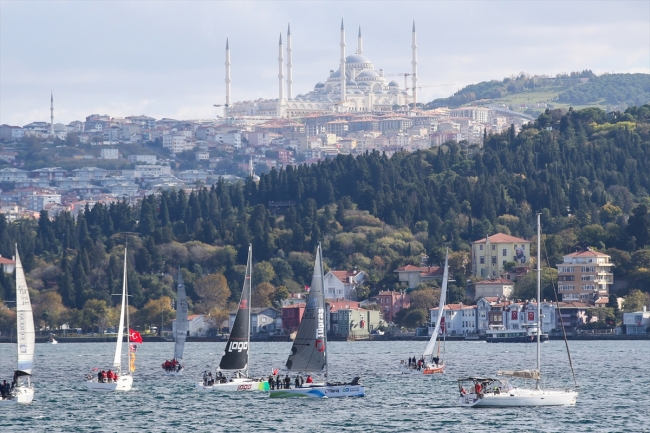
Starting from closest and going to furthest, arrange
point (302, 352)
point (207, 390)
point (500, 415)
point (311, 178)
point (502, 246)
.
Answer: point (500, 415) → point (302, 352) → point (207, 390) → point (502, 246) → point (311, 178)

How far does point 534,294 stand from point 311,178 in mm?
42302

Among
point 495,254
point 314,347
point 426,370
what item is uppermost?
point 495,254

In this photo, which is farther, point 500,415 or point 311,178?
point 311,178

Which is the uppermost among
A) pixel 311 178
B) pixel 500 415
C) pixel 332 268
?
pixel 311 178

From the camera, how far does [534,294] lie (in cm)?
11206

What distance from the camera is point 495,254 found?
12412 centimetres

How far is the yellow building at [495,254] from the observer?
12412 centimetres

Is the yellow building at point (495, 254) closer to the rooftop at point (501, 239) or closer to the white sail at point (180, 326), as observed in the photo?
the rooftop at point (501, 239)

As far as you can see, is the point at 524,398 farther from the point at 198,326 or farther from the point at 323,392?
the point at 198,326

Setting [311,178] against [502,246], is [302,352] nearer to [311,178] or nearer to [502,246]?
[502,246]

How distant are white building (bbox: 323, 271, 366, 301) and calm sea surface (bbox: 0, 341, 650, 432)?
43946mm

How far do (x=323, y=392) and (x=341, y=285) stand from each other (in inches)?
2886

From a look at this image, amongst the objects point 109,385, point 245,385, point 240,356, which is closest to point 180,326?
point 109,385

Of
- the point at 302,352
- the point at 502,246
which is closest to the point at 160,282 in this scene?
the point at 502,246
